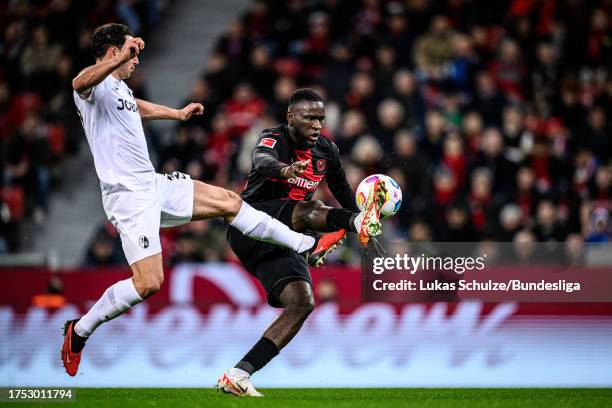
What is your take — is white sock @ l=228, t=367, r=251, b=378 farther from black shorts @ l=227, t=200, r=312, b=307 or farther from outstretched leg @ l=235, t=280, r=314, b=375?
black shorts @ l=227, t=200, r=312, b=307

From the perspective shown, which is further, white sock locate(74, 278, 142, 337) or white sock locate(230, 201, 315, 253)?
white sock locate(230, 201, 315, 253)

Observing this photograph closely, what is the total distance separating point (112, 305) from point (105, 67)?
1681mm

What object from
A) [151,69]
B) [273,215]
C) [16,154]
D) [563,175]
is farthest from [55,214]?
[273,215]

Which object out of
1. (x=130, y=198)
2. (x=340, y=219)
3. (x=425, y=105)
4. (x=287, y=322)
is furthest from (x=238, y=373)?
(x=425, y=105)

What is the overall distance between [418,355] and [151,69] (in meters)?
8.90

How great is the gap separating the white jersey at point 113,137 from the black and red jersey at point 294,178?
36.5 inches

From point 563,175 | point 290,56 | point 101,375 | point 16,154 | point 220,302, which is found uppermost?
point 290,56

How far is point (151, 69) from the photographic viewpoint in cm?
1764

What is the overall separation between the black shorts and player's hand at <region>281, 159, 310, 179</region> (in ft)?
2.24

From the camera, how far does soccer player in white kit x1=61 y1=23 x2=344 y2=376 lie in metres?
7.66

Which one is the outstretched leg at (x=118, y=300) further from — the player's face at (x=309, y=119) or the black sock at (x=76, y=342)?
the player's face at (x=309, y=119)

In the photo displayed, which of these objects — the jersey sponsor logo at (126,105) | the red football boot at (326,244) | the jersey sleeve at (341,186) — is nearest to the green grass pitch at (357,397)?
the red football boot at (326,244)

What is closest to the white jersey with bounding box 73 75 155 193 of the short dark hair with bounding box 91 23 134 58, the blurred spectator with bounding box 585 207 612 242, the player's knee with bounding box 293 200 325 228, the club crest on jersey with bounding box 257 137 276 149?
the short dark hair with bounding box 91 23 134 58

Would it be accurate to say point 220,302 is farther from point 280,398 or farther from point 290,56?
point 290,56
